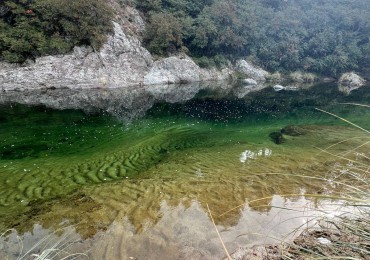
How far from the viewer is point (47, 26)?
2642cm

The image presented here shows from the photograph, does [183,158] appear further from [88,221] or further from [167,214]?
[88,221]

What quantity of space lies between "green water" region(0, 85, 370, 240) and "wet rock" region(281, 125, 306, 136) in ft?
1.16

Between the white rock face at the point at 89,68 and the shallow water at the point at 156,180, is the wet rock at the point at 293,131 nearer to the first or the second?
the shallow water at the point at 156,180

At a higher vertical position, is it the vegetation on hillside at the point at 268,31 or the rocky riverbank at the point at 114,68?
the vegetation on hillside at the point at 268,31

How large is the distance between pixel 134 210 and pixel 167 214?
68cm

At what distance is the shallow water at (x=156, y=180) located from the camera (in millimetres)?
4402

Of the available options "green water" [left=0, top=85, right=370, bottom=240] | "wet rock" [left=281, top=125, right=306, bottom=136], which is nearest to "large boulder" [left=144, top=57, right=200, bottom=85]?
"green water" [left=0, top=85, right=370, bottom=240]

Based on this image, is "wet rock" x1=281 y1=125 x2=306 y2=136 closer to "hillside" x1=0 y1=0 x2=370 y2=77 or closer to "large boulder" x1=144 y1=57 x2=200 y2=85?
"large boulder" x1=144 y1=57 x2=200 y2=85

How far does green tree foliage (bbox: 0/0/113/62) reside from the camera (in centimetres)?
2420

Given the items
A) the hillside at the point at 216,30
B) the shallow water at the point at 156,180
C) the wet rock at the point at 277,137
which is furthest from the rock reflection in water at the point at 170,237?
the hillside at the point at 216,30

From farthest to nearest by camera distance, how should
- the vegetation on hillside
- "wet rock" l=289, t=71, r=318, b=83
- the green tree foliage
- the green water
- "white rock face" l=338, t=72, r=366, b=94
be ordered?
"wet rock" l=289, t=71, r=318, b=83 < "white rock face" l=338, t=72, r=366, b=94 < the vegetation on hillside < the green tree foliage < the green water

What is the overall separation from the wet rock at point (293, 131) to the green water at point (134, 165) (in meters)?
0.35

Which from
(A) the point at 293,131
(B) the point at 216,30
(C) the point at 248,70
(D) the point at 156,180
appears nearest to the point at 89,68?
(B) the point at 216,30

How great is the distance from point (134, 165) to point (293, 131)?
8419 mm
